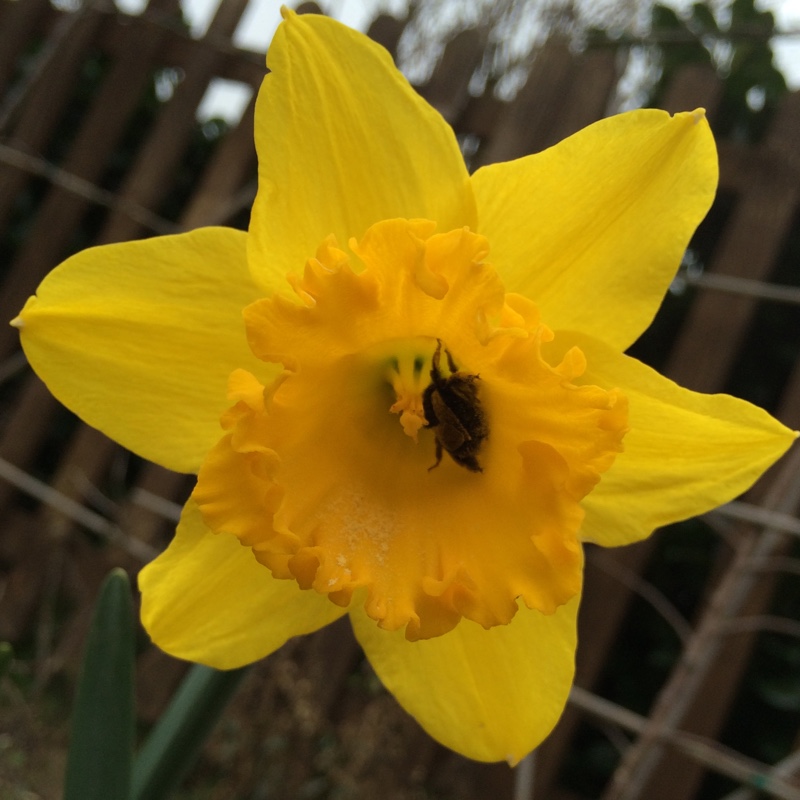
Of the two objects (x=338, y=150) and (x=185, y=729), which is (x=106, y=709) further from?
(x=338, y=150)

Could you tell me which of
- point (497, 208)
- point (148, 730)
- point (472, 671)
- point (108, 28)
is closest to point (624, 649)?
point (148, 730)

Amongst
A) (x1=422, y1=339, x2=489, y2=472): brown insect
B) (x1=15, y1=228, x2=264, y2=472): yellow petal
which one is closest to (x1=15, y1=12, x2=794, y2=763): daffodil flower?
(x1=15, y1=228, x2=264, y2=472): yellow petal

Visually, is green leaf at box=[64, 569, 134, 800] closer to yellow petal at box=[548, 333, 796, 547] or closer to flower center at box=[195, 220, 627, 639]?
flower center at box=[195, 220, 627, 639]

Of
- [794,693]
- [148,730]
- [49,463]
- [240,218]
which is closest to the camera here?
[794,693]

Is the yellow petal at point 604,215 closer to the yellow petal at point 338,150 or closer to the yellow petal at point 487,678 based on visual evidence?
the yellow petal at point 338,150

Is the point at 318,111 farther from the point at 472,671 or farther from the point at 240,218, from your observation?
the point at 240,218

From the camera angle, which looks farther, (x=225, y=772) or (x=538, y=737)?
(x=225, y=772)
